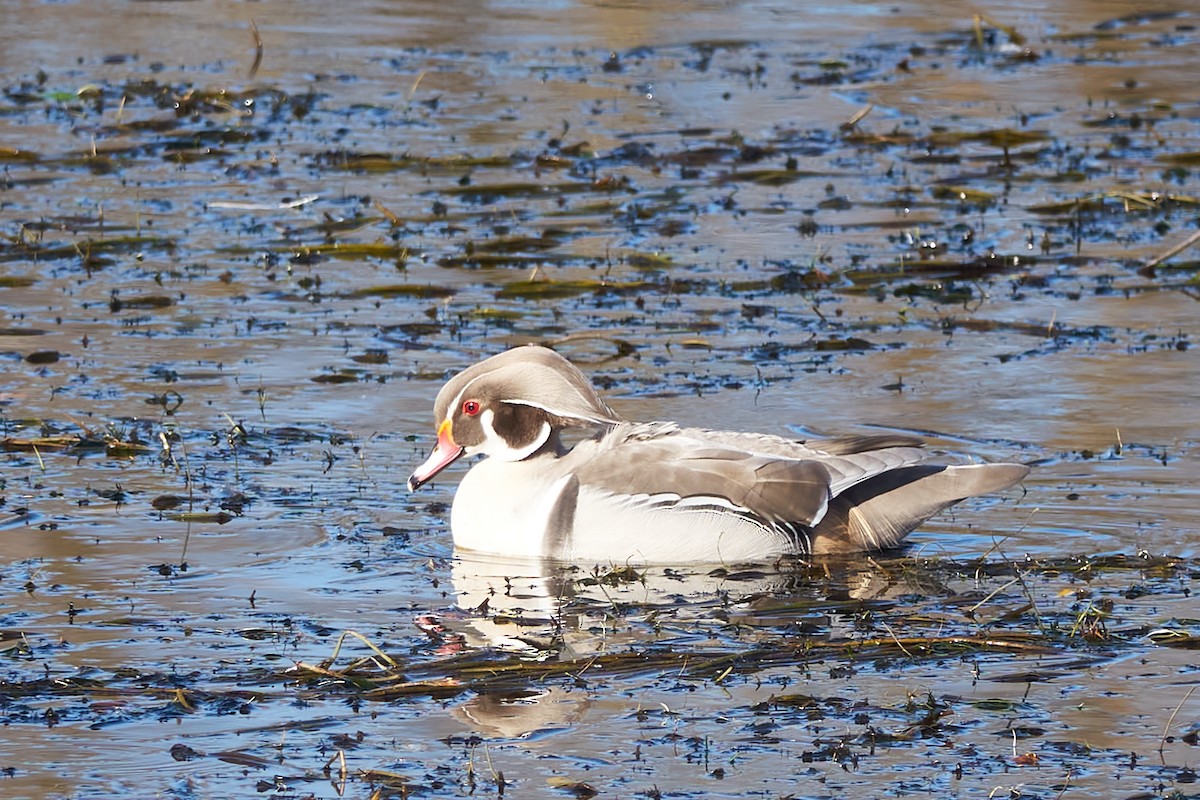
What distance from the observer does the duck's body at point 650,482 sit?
865cm

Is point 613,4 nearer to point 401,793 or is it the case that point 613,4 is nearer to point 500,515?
point 500,515

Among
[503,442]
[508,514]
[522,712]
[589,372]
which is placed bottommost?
[522,712]

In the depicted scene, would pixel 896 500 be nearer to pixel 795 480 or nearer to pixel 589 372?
pixel 795 480

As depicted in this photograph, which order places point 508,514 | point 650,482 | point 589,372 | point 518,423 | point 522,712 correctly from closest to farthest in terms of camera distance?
1. point 522,712
2. point 650,482
3. point 508,514
4. point 518,423
5. point 589,372

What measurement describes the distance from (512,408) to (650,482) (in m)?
0.74

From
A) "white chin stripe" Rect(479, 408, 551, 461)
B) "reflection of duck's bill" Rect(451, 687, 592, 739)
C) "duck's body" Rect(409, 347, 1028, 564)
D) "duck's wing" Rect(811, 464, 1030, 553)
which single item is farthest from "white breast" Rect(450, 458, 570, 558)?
"reflection of duck's bill" Rect(451, 687, 592, 739)

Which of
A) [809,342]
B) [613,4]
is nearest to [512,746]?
[809,342]

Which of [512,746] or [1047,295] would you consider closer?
[512,746]

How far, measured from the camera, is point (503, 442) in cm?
904

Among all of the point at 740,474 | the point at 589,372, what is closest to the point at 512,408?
the point at 740,474

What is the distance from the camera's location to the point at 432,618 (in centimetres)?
792

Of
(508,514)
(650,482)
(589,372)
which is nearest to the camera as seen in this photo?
(650,482)

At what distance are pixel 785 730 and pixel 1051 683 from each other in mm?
977

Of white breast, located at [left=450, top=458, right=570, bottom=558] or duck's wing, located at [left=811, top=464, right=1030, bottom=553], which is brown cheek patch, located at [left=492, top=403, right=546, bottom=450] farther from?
duck's wing, located at [left=811, top=464, right=1030, bottom=553]
